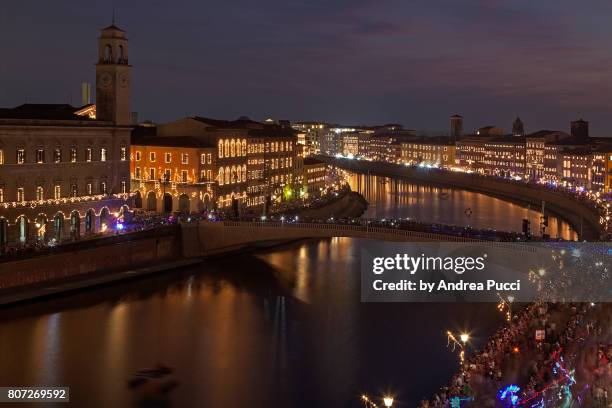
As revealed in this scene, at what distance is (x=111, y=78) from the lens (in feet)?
129

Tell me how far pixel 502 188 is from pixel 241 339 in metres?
64.8

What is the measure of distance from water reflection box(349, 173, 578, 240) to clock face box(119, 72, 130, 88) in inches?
971

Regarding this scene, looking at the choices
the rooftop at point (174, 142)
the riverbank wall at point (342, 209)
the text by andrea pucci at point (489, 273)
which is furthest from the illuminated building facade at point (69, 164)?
the riverbank wall at point (342, 209)

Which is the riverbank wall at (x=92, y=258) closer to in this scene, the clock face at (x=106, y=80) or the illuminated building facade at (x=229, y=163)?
the illuminated building facade at (x=229, y=163)

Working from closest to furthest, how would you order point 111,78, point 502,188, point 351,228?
point 351,228 → point 111,78 → point 502,188

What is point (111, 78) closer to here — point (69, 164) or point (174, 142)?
point (69, 164)

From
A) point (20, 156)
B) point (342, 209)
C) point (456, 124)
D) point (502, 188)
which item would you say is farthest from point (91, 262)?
point (456, 124)

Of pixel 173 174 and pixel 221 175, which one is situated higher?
pixel 173 174

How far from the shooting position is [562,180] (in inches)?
3632

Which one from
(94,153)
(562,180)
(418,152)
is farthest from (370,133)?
(94,153)

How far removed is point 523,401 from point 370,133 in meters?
177

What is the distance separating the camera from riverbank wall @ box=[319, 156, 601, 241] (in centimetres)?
5281

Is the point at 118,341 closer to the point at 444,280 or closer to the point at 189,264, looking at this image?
the point at 189,264

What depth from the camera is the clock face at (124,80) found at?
39.6 m
